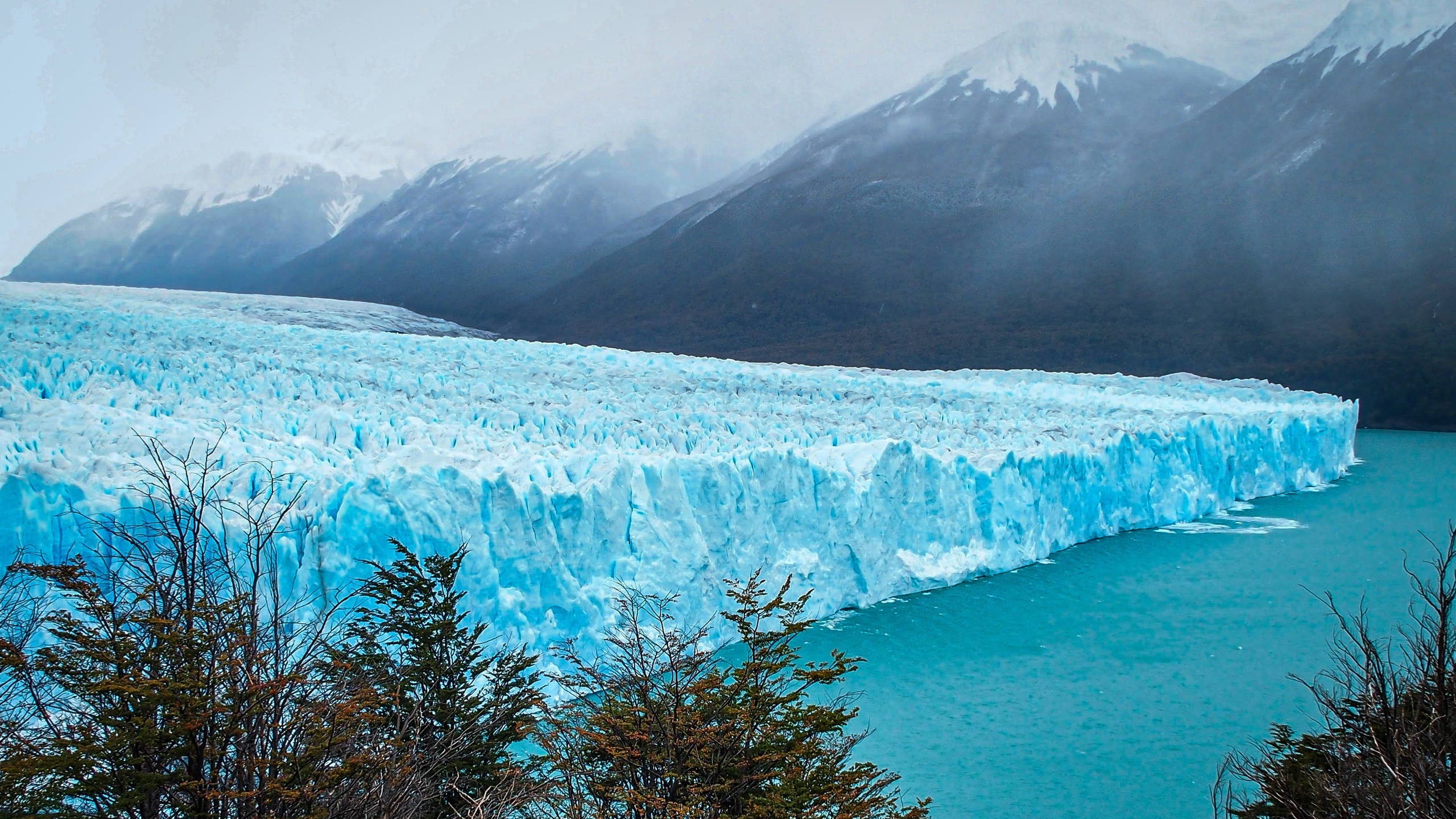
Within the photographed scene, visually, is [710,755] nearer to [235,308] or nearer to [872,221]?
[235,308]

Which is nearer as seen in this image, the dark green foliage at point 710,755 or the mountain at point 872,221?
the dark green foliage at point 710,755

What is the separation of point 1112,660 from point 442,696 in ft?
19.3

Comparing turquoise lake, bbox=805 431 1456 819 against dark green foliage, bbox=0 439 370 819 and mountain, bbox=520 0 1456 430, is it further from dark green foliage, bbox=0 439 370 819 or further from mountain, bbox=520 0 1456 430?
mountain, bbox=520 0 1456 430

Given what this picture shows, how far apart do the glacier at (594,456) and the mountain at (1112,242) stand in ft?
58.0

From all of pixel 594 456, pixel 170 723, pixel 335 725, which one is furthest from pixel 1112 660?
pixel 170 723

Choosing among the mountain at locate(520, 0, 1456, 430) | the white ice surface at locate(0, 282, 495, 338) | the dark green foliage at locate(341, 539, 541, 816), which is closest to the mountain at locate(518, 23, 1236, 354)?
the mountain at locate(520, 0, 1456, 430)

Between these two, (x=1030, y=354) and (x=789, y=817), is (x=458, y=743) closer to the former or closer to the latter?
(x=789, y=817)

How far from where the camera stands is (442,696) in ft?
12.0

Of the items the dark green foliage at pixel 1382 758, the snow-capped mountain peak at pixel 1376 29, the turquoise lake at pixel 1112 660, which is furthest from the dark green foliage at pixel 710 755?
the snow-capped mountain peak at pixel 1376 29

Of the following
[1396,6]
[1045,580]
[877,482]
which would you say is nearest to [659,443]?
[877,482]

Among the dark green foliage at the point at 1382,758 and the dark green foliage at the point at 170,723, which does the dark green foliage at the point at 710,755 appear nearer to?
the dark green foliage at the point at 170,723

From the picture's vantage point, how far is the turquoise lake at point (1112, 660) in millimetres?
5641

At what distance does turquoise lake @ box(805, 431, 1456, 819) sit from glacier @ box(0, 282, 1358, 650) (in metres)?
0.64

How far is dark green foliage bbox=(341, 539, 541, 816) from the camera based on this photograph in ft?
10.6
